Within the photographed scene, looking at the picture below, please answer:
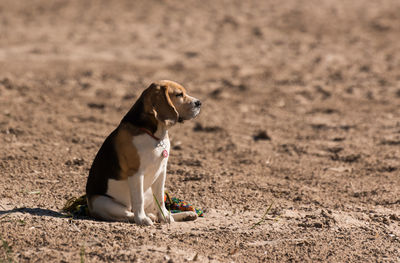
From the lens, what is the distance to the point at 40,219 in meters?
5.41

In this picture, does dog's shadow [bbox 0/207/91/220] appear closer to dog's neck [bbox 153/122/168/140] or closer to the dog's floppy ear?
dog's neck [bbox 153/122/168/140]

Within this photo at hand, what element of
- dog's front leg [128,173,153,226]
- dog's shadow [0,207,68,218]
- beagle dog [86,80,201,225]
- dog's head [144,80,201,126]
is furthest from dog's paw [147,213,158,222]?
dog's head [144,80,201,126]

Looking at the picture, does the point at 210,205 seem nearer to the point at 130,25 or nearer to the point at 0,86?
the point at 0,86

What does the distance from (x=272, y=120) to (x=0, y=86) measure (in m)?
4.81

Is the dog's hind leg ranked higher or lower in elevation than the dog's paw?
higher

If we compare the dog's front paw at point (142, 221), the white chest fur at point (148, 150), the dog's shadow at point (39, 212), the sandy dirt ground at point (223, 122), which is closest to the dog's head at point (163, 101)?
the white chest fur at point (148, 150)

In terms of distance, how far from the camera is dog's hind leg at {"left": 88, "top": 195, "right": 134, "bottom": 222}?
17.9 feet

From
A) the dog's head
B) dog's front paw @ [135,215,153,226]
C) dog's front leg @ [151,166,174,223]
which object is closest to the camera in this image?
the dog's head

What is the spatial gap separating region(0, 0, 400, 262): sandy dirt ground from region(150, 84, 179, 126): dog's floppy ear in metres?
0.95

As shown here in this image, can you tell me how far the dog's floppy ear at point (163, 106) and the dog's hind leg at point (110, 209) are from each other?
0.88m

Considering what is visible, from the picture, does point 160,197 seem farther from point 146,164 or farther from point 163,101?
point 163,101

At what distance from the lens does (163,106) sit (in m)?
5.20

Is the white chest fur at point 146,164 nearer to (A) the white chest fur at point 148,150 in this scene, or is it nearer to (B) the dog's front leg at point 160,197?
(A) the white chest fur at point 148,150

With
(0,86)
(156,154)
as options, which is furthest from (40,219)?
(0,86)
